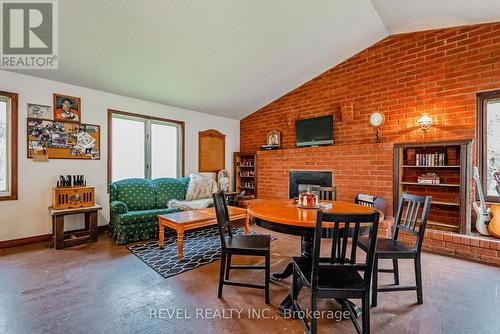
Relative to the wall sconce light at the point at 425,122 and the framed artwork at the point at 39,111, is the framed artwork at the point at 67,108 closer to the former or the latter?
the framed artwork at the point at 39,111

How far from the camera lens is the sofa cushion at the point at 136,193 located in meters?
3.97

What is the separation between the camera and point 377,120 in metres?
3.98

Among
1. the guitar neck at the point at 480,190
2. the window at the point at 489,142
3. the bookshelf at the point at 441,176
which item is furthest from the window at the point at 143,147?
the window at the point at 489,142

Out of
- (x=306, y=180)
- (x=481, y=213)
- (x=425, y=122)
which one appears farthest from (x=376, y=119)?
(x=481, y=213)

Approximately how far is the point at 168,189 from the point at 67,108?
2007 mm

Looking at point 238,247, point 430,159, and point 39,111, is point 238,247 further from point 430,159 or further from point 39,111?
point 39,111

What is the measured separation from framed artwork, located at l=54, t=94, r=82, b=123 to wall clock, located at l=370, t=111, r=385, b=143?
15.5 feet

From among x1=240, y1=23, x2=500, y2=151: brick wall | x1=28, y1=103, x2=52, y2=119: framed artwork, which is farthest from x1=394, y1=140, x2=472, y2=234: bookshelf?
x1=28, y1=103, x2=52, y2=119: framed artwork

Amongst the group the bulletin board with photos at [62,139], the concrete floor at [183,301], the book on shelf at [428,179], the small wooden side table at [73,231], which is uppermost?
the bulletin board with photos at [62,139]

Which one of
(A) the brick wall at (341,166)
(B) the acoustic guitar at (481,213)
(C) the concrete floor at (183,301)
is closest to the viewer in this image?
(C) the concrete floor at (183,301)

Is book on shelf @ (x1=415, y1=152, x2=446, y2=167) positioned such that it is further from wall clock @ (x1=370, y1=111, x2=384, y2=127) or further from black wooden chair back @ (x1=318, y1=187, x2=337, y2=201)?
black wooden chair back @ (x1=318, y1=187, x2=337, y2=201)

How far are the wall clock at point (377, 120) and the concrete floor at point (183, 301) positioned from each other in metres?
2.04

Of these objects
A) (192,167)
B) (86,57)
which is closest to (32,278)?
(86,57)

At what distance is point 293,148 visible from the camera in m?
5.09
